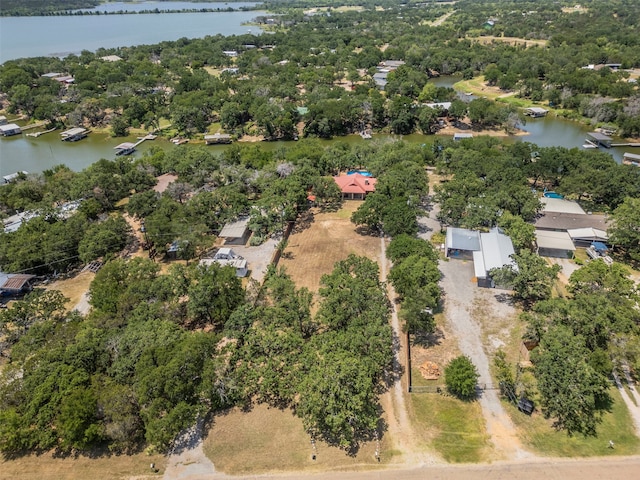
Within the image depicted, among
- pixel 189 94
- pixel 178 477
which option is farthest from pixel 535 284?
pixel 189 94

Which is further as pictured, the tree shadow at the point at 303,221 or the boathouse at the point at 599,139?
the boathouse at the point at 599,139

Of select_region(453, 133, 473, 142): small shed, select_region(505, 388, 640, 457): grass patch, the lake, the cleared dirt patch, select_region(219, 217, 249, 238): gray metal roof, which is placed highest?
the lake

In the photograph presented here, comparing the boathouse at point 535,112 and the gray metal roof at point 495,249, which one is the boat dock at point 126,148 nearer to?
the gray metal roof at point 495,249

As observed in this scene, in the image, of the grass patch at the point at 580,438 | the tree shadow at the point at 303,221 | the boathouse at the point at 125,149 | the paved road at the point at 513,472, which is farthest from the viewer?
the boathouse at the point at 125,149

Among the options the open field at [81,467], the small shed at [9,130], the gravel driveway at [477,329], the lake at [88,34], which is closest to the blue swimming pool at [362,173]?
the gravel driveway at [477,329]

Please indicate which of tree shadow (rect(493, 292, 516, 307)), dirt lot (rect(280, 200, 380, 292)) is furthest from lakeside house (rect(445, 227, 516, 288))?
dirt lot (rect(280, 200, 380, 292))

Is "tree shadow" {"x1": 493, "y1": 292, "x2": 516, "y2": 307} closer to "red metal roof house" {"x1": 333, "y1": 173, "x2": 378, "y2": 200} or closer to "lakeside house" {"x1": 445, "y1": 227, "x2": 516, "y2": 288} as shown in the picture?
"lakeside house" {"x1": 445, "y1": 227, "x2": 516, "y2": 288}

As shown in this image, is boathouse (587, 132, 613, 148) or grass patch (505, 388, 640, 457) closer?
grass patch (505, 388, 640, 457)
